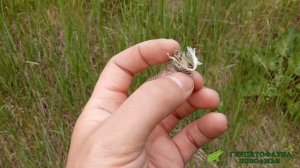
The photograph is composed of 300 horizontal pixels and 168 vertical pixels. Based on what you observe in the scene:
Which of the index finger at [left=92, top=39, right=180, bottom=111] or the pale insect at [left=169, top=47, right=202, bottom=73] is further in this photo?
the index finger at [left=92, top=39, right=180, bottom=111]

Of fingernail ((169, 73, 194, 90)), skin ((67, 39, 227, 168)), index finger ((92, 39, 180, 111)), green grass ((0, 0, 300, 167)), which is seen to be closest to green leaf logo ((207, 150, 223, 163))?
green grass ((0, 0, 300, 167))

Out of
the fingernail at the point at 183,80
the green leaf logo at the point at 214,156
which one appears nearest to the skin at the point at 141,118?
the fingernail at the point at 183,80

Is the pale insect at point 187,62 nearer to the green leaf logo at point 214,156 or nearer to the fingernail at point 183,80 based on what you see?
the fingernail at point 183,80

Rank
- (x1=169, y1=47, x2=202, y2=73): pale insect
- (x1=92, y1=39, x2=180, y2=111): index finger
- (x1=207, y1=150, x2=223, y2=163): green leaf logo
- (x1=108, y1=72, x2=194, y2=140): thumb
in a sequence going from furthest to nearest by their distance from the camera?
(x1=207, y1=150, x2=223, y2=163): green leaf logo, (x1=92, y1=39, x2=180, y2=111): index finger, (x1=169, y1=47, x2=202, y2=73): pale insect, (x1=108, y1=72, x2=194, y2=140): thumb

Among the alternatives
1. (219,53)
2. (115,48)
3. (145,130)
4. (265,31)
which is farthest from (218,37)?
(145,130)

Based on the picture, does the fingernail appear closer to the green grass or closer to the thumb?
the thumb

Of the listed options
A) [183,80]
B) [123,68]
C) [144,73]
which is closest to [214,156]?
[144,73]

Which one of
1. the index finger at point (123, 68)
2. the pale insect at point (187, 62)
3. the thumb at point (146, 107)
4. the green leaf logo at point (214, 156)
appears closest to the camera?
the thumb at point (146, 107)
